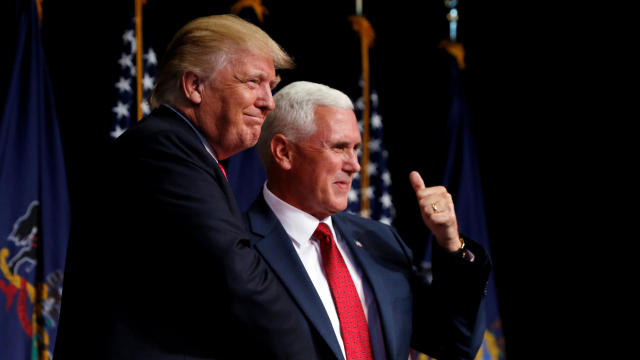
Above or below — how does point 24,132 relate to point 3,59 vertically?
below

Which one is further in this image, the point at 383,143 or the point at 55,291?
the point at 383,143

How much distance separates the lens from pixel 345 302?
1529 mm

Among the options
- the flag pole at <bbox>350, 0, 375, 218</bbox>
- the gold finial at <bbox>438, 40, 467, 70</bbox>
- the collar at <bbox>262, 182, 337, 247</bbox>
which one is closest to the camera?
A: the collar at <bbox>262, 182, 337, 247</bbox>

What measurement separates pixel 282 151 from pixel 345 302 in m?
0.47

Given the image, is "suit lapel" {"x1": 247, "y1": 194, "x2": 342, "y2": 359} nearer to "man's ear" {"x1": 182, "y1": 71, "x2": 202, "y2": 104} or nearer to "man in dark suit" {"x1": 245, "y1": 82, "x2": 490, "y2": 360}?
"man in dark suit" {"x1": 245, "y1": 82, "x2": 490, "y2": 360}

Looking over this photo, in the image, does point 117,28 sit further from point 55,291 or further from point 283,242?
point 283,242

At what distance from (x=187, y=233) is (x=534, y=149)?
2.92 metres

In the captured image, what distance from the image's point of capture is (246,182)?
2.97 meters

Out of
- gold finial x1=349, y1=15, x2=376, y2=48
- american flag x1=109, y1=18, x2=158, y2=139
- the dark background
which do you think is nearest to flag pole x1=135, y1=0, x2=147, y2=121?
american flag x1=109, y1=18, x2=158, y2=139

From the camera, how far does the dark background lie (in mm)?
3443

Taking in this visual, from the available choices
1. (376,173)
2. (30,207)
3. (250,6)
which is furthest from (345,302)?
(376,173)

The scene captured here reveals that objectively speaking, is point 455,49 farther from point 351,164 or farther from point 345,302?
point 345,302

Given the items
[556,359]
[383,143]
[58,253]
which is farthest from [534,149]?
[58,253]

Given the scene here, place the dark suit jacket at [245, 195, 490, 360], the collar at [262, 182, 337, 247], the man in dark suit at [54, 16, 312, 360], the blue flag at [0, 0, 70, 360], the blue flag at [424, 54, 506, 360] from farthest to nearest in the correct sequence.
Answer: the blue flag at [424, 54, 506, 360] < the blue flag at [0, 0, 70, 360] < the collar at [262, 182, 337, 247] < the dark suit jacket at [245, 195, 490, 360] < the man in dark suit at [54, 16, 312, 360]
